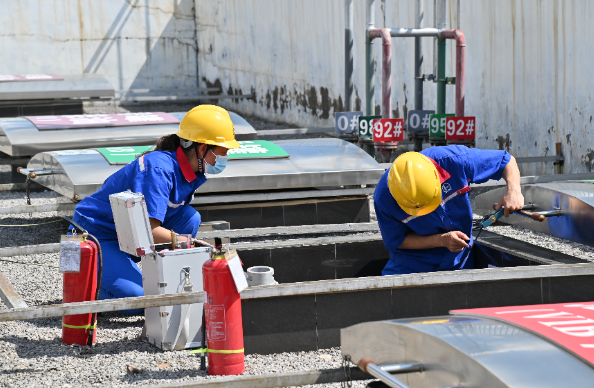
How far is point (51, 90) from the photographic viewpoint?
408 inches

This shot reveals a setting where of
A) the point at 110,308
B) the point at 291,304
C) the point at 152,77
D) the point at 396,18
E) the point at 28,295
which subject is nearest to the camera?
the point at 110,308

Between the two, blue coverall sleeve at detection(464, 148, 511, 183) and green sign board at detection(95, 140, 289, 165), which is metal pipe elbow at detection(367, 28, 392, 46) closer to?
green sign board at detection(95, 140, 289, 165)

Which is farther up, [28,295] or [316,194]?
[316,194]

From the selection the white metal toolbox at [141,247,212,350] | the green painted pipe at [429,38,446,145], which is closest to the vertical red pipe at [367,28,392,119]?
the green painted pipe at [429,38,446,145]

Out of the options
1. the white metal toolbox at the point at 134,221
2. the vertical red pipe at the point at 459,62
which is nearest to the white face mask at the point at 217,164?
the white metal toolbox at the point at 134,221

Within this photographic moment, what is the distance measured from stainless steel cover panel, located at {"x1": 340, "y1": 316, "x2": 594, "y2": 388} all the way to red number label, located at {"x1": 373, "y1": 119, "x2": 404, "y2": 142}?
5.53 m

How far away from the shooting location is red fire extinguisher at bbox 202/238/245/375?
323 centimetres

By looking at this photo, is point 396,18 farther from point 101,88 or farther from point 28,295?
point 28,295

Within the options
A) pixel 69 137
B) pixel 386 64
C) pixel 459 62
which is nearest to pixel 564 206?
pixel 459 62

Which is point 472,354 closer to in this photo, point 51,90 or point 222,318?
point 222,318

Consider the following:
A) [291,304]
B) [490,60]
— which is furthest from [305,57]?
[291,304]

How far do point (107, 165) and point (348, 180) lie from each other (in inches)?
75.9

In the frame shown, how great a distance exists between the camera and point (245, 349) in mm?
3658

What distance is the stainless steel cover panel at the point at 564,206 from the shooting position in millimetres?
3727
